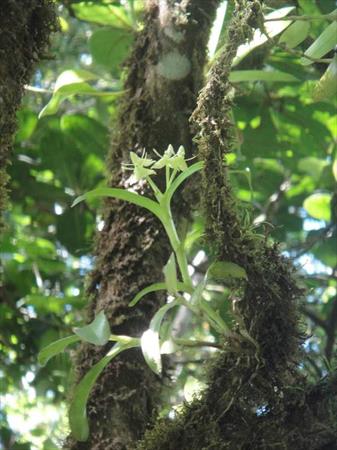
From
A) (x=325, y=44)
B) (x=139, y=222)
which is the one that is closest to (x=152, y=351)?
(x=139, y=222)

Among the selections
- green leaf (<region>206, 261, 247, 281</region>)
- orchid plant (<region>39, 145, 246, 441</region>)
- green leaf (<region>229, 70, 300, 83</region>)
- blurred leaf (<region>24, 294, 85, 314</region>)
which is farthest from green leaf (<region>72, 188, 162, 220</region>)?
blurred leaf (<region>24, 294, 85, 314</region>)

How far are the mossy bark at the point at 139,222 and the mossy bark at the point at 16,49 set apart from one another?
0.20 metres

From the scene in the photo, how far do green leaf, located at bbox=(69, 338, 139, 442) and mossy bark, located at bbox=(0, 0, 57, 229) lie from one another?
26cm

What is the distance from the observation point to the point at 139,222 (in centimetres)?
95

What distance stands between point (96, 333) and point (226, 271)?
16 centimetres

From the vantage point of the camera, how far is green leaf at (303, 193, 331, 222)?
5.86 ft

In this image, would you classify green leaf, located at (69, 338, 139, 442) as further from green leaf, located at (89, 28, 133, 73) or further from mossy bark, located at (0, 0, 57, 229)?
green leaf, located at (89, 28, 133, 73)

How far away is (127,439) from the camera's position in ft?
2.66

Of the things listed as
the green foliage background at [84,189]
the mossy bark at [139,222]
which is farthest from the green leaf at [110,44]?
the mossy bark at [139,222]

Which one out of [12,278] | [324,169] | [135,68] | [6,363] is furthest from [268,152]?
[6,363]

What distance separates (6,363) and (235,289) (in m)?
1.15

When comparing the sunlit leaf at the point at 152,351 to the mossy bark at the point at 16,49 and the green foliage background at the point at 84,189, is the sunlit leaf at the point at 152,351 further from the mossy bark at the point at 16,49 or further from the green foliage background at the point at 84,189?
the green foliage background at the point at 84,189

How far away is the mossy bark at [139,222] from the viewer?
33.3 inches

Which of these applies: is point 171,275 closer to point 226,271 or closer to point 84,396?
point 226,271
